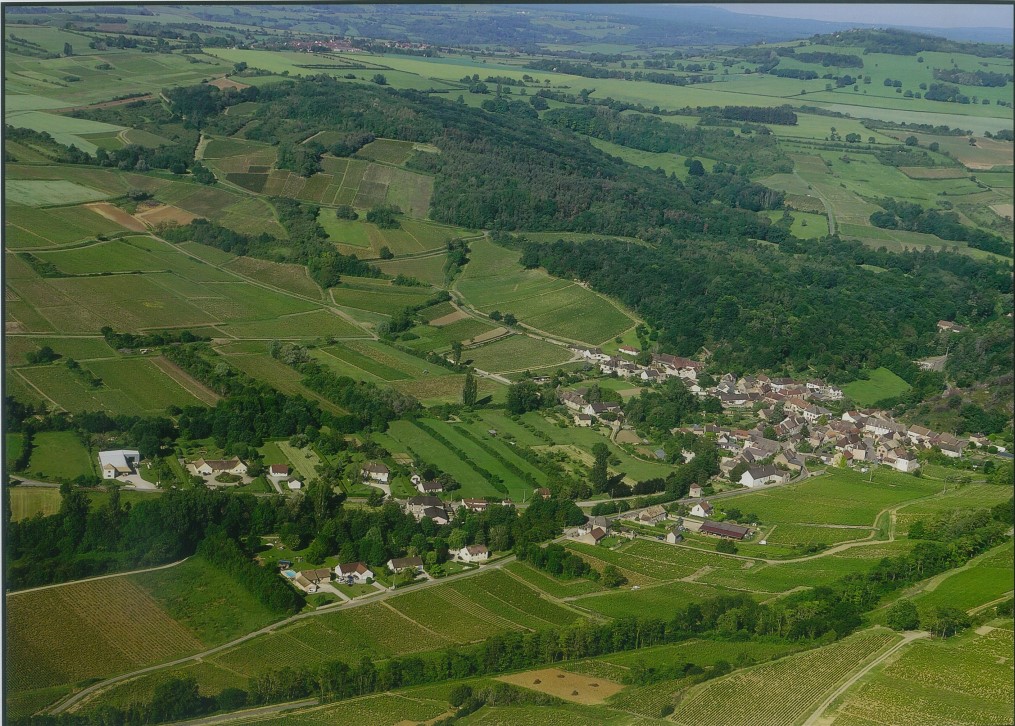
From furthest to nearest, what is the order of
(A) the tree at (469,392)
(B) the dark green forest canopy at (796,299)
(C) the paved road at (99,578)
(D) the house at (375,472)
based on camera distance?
(B) the dark green forest canopy at (796,299), (A) the tree at (469,392), (D) the house at (375,472), (C) the paved road at (99,578)

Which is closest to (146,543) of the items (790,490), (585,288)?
(790,490)

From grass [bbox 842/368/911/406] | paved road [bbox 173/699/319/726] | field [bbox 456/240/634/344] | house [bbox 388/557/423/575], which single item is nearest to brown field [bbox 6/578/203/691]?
paved road [bbox 173/699/319/726]

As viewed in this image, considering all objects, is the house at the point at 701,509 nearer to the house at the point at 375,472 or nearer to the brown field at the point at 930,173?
the house at the point at 375,472

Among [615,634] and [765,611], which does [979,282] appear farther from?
[615,634]

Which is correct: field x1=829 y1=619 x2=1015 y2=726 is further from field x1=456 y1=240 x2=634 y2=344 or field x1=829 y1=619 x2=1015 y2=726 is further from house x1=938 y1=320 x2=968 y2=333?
house x1=938 y1=320 x2=968 y2=333

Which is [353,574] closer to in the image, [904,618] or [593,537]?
[593,537]

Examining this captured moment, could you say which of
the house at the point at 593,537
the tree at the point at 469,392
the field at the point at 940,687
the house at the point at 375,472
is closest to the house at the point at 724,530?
the house at the point at 593,537
